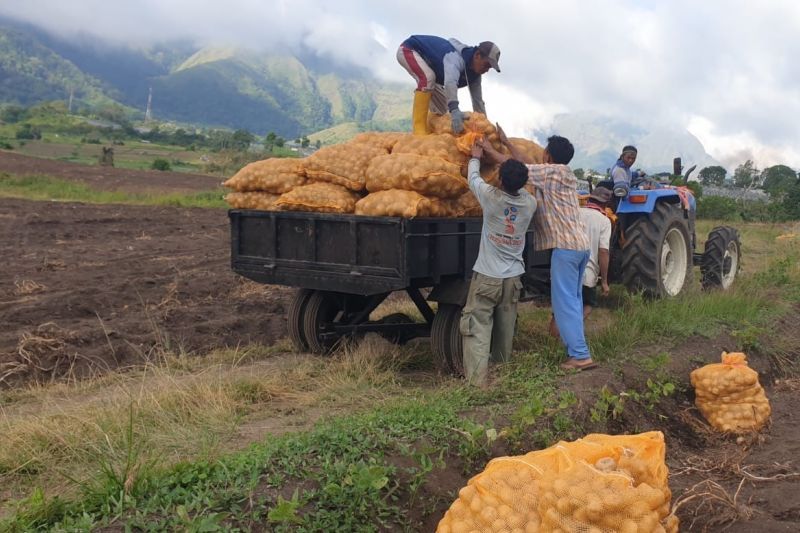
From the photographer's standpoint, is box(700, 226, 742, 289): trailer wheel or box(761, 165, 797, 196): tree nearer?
box(700, 226, 742, 289): trailer wheel

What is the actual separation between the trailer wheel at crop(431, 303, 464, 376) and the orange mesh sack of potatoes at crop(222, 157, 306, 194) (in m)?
1.60

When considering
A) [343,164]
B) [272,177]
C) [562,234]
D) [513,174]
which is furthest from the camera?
[272,177]

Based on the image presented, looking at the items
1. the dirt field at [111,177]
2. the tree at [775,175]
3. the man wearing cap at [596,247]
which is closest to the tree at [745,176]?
the tree at [775,175]

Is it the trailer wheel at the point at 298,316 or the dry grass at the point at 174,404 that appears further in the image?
→ the trailer wheel at the point at 298,316

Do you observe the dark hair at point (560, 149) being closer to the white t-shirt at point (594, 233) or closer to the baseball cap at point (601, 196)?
the white t-shirt at point (594, 233)

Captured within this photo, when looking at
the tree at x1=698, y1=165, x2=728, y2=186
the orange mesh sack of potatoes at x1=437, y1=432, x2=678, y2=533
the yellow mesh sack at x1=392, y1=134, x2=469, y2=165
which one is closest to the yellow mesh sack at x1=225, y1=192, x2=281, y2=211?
the yellow mesh sack at x1=392, y1=134, x2=469, y2=165

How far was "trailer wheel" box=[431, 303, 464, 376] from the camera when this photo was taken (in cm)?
594

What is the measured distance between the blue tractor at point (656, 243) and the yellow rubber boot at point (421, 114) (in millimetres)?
2729

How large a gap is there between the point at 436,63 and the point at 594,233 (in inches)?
83.5

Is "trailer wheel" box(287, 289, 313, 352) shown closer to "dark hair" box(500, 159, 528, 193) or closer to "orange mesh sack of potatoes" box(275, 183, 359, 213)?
"orange mesh sack of potatoes" box(275, 183, 359, 213)

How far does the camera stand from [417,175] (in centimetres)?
553

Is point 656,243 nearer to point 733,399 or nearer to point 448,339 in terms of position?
point 733,399

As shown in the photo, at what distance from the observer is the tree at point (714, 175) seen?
35.9 metres

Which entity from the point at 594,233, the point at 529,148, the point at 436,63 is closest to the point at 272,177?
the point at 436,63
